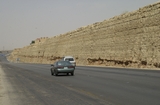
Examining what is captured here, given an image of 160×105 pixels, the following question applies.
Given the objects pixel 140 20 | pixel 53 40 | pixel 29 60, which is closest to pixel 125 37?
pixel 140 20

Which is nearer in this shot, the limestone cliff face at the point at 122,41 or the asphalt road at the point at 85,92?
the asphalt road at the point at 85,92

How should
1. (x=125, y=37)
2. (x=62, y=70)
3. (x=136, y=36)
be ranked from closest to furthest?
(x=62, y=70)
(x=136, y=36)
(x=125, y=37)

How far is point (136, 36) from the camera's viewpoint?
4703 cm

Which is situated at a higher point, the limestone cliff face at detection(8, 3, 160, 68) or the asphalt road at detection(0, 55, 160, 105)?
the limestone cliff face at detection(8, 3, 160, 68)

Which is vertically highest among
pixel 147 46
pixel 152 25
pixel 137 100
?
pixel 152 25

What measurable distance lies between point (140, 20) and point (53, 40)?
61645mm

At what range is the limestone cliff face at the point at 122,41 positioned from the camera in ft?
138

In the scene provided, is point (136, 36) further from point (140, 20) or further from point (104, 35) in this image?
point (104, 35)

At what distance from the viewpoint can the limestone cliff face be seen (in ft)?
138

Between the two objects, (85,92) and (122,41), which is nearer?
(85,92)

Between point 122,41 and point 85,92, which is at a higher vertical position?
point 122,41

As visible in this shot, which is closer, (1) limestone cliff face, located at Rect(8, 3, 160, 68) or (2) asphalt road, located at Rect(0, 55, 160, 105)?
(2) asphalt road, located at Rect(0, 55, 160, 105)

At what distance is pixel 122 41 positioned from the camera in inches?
2029

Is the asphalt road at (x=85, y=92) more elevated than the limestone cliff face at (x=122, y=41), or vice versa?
the limestone cliff face at (x=122, y=41)
